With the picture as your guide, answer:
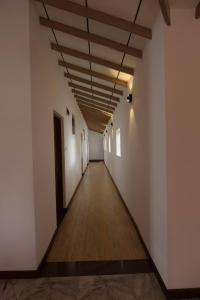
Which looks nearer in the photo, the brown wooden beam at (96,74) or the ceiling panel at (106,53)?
the ceiling panel at (106,53)

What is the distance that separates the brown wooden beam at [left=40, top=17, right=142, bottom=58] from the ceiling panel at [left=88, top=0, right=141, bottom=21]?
494 mm

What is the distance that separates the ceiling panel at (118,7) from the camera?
6.21 ft

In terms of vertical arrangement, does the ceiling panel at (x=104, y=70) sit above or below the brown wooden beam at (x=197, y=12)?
above

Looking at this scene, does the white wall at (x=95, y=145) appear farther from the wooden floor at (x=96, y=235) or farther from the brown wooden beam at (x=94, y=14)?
the brown wooden beam at (x=94, y=14)

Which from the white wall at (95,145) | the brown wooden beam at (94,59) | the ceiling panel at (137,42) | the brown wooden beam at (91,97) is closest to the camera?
the ceiling panel at (137,42)

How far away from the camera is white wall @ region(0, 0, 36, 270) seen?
2143mm

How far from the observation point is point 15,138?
2.16 m

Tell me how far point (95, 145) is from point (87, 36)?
47.9 feet

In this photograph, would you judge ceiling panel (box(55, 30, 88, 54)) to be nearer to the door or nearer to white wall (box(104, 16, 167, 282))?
white wall (box(104, 16, 167, 282))

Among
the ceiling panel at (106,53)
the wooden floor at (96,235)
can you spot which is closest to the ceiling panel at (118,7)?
the ceiling panel at (106,53)

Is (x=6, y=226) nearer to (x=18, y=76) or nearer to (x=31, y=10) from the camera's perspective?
(x=18, y=76)

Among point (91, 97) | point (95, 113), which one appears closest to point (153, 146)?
point (91, 97)

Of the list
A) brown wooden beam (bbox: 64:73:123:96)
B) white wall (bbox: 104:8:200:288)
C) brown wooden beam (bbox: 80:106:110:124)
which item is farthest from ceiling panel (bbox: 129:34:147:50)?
brown wooden beam (bbox: 80:106:110:124)

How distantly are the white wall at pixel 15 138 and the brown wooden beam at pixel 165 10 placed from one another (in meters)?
1.35
